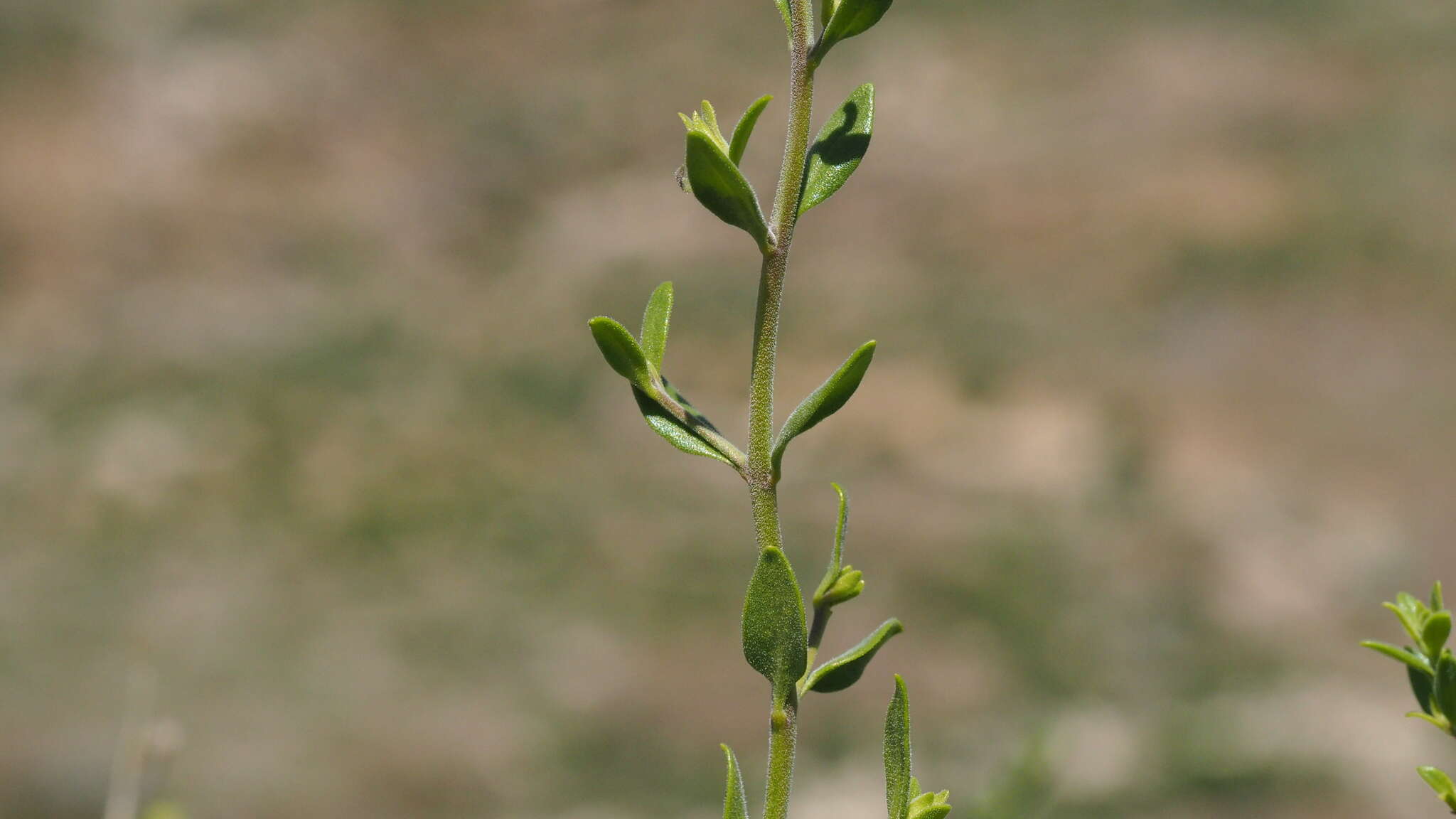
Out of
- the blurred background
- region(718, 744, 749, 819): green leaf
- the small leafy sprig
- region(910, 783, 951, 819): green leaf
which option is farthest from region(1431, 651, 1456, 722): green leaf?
the blurred background

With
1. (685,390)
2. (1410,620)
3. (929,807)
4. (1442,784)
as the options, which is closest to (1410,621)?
(1410,620)

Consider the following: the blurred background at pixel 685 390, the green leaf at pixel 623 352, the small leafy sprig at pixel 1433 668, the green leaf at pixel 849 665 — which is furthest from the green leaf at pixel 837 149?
the blurred background at pixel 685 390

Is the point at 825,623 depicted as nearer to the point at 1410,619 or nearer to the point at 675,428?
the point at 675,428

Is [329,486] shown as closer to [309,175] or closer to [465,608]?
[465,608]

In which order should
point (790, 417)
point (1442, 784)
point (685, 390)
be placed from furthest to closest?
point (685, 390), point (1442, 784), point (790, 417)

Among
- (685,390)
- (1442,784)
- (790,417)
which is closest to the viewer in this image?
(790,417)
